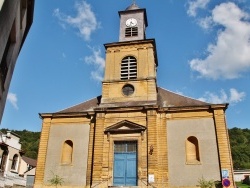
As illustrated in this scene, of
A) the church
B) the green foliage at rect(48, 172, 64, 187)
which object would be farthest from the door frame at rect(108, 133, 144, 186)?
the green foliage at rect(48, 172, 64, 187)

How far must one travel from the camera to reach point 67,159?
2058 centimetres

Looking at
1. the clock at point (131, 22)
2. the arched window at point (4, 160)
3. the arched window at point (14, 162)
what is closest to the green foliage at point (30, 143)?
the arched window at point (14, 162)

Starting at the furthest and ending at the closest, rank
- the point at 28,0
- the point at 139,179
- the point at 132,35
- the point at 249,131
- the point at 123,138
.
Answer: the point at 249,131 → the point at 132,35 → the point at 123,138 → the point at 139,179 → the point at 28,0

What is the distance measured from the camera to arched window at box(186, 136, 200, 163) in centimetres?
1862

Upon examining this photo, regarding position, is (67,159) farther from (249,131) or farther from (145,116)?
(249,131)

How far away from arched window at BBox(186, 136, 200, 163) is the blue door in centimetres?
359

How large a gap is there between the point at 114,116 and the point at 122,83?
3112mm

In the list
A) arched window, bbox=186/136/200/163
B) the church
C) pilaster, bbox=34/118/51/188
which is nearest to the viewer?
the church

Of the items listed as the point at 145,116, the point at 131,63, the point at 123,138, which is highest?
the point at 131,63

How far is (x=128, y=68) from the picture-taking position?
22906 mm

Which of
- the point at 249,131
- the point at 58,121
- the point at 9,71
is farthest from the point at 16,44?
the point at 249,131

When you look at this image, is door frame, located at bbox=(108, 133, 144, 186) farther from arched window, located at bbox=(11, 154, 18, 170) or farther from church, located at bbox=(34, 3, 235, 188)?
arched window, located at bbox=(11, 154, 18, 170)

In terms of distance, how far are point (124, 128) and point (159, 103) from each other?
3506 mm

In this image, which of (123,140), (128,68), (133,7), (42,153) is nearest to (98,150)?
(123,140)
